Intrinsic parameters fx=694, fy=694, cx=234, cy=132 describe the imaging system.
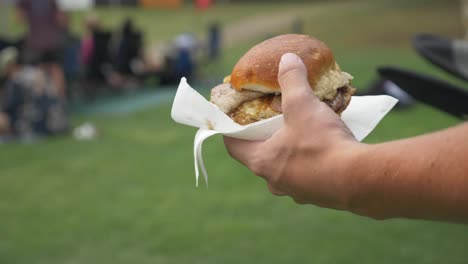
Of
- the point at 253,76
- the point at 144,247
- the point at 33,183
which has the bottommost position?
the point at 33,183

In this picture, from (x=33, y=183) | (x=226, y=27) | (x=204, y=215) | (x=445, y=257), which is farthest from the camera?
(x=226, y=27)

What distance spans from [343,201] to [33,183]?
644cm

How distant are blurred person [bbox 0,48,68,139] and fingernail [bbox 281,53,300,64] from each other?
8517mm

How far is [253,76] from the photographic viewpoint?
160 cm

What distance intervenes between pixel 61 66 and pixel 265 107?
11.7 metres

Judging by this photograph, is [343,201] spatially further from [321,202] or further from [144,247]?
[144,247]

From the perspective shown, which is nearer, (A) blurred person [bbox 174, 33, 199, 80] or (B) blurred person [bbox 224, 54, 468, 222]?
(B) blurred person [bbox 224, 54, 468, 222]

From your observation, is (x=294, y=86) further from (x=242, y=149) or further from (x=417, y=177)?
(x=417, y=177)

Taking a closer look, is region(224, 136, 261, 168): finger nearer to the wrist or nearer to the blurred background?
the wrist

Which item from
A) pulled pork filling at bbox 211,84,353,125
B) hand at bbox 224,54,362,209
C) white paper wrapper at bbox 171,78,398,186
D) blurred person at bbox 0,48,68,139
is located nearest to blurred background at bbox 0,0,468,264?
blurred person at bbox 0,48,68,139

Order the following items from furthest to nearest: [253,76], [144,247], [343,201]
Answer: [144,247]
[253,76]
[343,201]

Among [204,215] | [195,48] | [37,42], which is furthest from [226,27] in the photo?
[204,215]

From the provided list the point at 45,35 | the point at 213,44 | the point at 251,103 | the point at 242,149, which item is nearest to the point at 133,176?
the point at 45,35

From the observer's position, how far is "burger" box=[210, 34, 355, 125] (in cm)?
156
